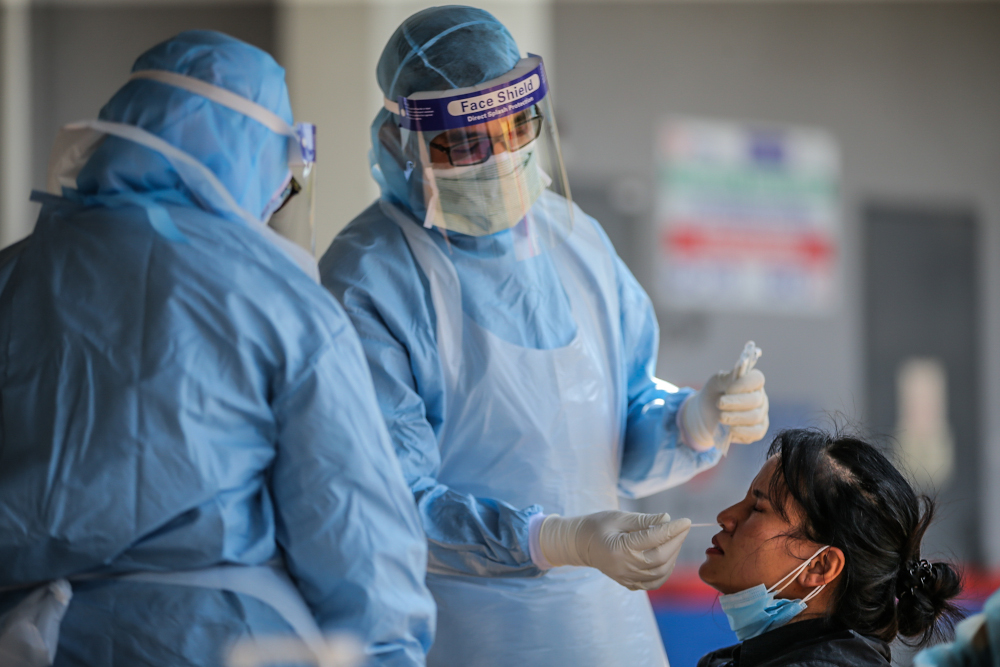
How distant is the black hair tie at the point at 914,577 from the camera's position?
138cm

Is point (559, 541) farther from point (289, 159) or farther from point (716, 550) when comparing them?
point (289, 159)

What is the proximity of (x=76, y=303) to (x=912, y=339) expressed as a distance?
4.83 m

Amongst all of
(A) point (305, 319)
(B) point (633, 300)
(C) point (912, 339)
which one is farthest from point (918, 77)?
(A) point (305, 319)

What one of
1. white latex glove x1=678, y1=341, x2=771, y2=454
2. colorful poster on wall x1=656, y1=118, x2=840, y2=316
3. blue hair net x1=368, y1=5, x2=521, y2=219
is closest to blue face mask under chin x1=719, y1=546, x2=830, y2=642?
white latex glove x1=678, y1=341, x2=771, y2=454

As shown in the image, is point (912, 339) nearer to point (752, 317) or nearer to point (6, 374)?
point (752, 317)

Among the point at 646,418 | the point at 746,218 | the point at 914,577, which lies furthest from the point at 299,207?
the point at 746,218

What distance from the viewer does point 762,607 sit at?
1.44 m

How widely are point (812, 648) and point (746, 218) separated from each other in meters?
3.59

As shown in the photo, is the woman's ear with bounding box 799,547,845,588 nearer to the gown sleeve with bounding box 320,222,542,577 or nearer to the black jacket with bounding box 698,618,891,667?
the black jacket with bounding box 698,618,891,667

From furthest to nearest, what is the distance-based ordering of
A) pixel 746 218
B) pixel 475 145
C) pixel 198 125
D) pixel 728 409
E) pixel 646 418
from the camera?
pixel 746 218 < pixel 646 418 < pixel 728 409 < pixel 475 145 < pixel 198 125

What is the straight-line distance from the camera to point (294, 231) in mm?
1371

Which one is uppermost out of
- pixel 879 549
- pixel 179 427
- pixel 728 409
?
pixel 179 427

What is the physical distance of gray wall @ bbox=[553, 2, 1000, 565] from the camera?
4.54 metres

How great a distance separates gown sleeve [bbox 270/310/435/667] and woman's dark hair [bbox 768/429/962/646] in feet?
2.34
